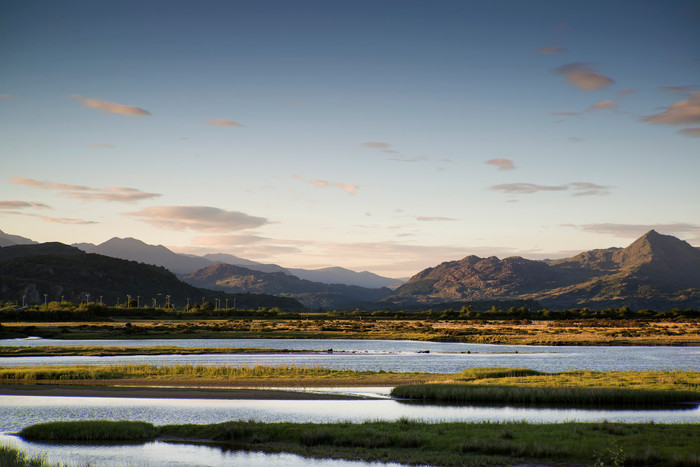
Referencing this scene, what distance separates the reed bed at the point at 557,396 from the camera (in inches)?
1753

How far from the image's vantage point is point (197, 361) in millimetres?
79688

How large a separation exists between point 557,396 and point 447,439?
1838 centimetres

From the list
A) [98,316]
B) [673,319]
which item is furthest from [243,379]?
[673,319]

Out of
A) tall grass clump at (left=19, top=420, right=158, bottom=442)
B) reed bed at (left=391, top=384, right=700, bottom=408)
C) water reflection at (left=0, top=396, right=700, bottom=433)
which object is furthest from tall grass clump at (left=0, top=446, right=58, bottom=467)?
reed bed at (left=391, top=384, right=700, bottom=408)

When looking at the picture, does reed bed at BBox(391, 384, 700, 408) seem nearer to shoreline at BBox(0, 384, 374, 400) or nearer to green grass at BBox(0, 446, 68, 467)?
shoreline at BBox(0, 384, 374, 400)

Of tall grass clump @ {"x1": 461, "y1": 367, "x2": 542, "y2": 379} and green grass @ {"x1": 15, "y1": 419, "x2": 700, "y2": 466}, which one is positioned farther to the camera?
tall grass clump @ {"x1": 461, "y1": 367, "x2": 542, "y2": 379}

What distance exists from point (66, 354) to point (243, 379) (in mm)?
42850

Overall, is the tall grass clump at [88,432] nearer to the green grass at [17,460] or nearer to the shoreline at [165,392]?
the green grass at [17,460]

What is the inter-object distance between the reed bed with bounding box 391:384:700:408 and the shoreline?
670cm

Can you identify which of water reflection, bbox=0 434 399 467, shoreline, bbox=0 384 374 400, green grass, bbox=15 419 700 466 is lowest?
shoreline, bbox=0 384 374 400

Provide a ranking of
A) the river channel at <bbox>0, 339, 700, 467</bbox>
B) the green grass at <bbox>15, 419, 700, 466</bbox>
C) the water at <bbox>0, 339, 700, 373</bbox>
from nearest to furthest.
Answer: the green grass at <bbox>15, 419, 700, 466</bbox> → the river channel at <bbox>0, 339, 700, 467</bbox> → the water at <bbox>0, 339, 700, 373</bbox>

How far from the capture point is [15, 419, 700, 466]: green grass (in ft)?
88.5

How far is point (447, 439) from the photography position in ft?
99.3

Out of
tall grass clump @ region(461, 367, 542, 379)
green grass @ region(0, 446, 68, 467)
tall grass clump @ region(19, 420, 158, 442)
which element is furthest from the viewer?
tall grass clump @ region(461, 367, 542, 379)
